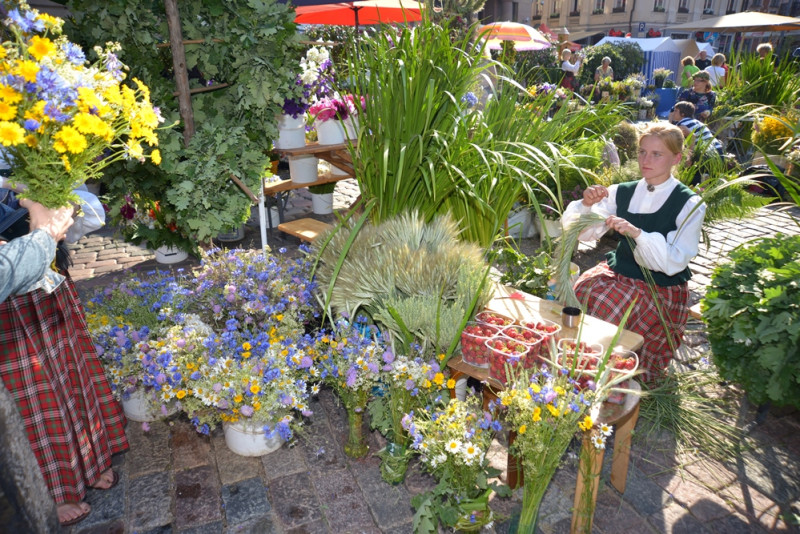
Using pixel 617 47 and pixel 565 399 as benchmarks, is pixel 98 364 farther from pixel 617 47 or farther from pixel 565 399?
pixel 617 47

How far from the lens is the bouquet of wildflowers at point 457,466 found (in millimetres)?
2059

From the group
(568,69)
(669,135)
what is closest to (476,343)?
(669,135)

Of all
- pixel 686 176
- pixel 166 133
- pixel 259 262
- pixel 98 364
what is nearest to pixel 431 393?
pixel 259 262

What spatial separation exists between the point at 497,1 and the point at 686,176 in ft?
112

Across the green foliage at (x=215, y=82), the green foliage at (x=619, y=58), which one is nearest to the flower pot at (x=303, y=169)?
the green foliage at (x=215, y=82)

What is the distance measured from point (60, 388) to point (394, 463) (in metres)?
1.45

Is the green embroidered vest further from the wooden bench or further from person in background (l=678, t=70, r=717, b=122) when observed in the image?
person in background (l=678, t=70, r=717, b=122)

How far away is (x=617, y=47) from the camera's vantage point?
18.4 m

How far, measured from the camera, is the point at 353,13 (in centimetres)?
930

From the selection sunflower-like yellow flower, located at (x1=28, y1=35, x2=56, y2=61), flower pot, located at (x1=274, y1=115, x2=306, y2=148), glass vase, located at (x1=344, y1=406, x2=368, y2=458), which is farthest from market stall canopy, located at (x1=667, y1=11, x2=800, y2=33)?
sunflower-like yellow flower, located at (x1=28, y1=35, x2=56, y2=61)

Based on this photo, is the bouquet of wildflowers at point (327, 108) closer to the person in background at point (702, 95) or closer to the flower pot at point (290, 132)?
Answer: the flower pot at point (290, 132)

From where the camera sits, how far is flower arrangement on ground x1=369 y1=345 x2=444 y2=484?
2357mm

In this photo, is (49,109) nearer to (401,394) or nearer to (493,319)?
(401,394)

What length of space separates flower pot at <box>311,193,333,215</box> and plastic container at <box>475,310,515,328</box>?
172 inches
